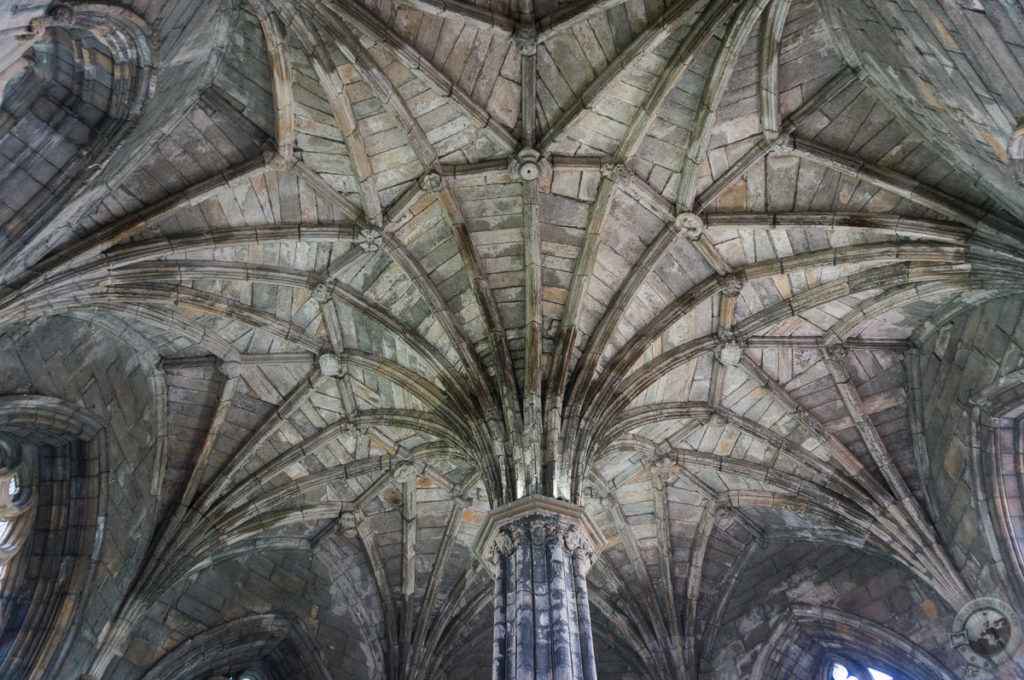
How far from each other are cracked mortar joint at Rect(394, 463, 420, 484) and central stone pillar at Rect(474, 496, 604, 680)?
440 cm

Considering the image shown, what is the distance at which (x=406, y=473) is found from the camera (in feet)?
54.9

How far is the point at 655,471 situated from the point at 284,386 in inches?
252

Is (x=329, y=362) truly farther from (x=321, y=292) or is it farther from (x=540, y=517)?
(x=540, y=517)

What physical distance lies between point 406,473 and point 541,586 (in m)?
6.21

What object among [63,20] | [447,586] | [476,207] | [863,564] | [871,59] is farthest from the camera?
[447,586]

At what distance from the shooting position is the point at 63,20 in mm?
10789

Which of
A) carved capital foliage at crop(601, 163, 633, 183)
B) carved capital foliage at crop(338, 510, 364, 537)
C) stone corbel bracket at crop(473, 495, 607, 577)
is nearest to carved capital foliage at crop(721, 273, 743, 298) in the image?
carved capital foliage at crop(601, 163, 633, 183)

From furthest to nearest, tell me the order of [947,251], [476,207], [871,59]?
1. [476,207]
2. [947,251]
3. [871,59]

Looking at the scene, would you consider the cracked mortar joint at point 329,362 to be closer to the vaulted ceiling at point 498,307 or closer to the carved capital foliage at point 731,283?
the vaulted ceiling at point 498,307

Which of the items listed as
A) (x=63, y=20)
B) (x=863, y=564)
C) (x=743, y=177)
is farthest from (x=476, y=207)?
(x=863, y=564)

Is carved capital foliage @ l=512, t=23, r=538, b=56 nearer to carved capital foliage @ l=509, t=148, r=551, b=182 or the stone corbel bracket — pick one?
carved capital foliage @ l=509, t=148, r=551, b=182

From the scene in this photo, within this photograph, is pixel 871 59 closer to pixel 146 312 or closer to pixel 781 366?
pixel 781 366

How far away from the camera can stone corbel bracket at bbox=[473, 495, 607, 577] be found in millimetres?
11742

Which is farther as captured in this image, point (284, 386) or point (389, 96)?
point (284, 386)
